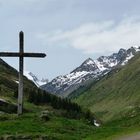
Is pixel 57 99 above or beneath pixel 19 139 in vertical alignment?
above

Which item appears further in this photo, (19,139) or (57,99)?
(57,99)

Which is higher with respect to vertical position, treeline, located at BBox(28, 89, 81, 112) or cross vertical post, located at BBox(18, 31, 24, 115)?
treeline, located at BBox(28, 89, 81, 112)

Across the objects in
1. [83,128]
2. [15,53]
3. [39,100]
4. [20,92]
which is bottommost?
[83,128]

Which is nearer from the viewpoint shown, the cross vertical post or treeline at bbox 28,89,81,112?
the cross vertical post

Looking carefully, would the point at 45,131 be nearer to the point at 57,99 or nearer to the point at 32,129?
the point at 32,129

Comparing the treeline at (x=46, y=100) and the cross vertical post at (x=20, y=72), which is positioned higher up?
the treeline at (x=46, y=100)

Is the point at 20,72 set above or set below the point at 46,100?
below

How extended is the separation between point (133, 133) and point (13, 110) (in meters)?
83.8

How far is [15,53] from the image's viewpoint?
192 feet

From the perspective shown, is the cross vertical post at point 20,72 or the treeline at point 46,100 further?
the treeline at point 46,100

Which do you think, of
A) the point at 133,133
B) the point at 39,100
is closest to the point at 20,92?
the point at 133,133

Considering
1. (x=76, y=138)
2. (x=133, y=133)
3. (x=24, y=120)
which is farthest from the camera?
(x=24, y=120)

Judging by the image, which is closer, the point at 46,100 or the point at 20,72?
the point at 20,72

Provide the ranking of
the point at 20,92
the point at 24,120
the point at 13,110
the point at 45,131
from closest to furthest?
the point at 45,131 → the point at 24,120 → the point at 20,92 → the point at 13,110
